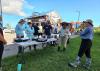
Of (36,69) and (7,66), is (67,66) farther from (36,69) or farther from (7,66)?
(7,66)

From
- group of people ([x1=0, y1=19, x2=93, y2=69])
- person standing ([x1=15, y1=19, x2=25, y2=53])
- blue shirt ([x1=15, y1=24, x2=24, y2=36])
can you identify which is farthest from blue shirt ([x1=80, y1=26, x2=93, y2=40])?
blue shirt ([x1=15, y1=24, x2=24, y2=36])

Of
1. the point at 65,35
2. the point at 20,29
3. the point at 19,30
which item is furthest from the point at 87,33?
the point at 65,35

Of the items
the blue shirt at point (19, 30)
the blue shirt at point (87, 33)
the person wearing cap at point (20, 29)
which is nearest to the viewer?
the blue shirt at point (87, 33)

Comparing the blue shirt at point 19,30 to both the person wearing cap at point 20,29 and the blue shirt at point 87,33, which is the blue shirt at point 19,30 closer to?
the person wearing cap at point 20,29

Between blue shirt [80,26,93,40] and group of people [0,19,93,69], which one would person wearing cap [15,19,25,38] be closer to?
group of people [0,19,93,69]

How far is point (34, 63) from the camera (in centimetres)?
1094

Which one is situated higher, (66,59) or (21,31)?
(21,31)

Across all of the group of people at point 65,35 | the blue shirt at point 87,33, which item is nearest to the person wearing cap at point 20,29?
the group of people at point 65,35

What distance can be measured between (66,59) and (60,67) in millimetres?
1943

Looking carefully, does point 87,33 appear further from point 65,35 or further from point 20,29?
point 65,35

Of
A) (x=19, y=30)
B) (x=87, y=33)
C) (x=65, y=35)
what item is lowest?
(x=65, y=35)

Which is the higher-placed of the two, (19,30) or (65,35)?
(19,30)

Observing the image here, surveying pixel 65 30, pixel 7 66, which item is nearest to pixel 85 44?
pixel 7 66

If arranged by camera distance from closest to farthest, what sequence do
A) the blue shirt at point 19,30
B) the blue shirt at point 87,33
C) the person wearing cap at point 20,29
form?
1. the blue shirt at point 87,33
2. the person wearing cap at point 20,29
3. the blue shirt at point 19,30
